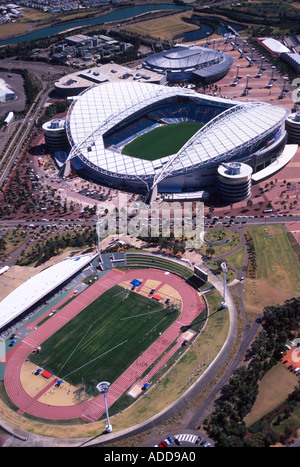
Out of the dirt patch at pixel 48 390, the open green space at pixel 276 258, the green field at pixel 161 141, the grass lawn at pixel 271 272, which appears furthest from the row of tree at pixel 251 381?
the green field at pixel 161 141

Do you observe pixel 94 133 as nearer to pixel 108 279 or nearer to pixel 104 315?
pixel 108 279

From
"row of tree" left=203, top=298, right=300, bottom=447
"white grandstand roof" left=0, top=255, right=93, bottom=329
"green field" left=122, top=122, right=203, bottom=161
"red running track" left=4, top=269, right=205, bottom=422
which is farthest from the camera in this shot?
"green field" left=122, top=122, right=203, bottom=161

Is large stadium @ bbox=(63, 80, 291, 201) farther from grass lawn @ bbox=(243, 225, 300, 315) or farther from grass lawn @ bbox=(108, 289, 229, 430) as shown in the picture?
grass lawn @ bbox=(108, 289, 229, 430)

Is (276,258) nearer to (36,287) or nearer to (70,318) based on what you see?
(70,318)

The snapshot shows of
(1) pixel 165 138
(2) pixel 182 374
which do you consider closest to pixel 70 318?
(2) pixel 182 374

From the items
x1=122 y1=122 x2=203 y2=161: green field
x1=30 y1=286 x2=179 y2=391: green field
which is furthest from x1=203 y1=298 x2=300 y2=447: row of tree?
x1=122 y1=122 x2=203 y2=161: green field

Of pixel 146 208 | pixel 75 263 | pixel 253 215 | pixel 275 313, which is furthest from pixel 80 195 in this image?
pixel 275 313

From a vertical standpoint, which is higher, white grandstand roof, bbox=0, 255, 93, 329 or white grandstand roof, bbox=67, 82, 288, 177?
white grandstand roof, bbox=67, 82, 288, 177
